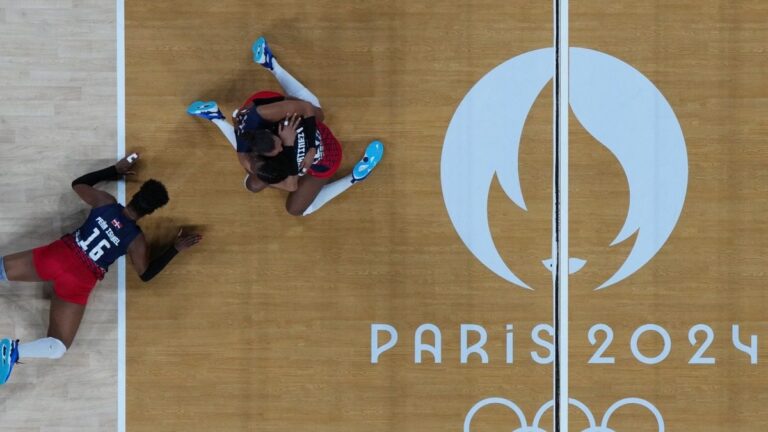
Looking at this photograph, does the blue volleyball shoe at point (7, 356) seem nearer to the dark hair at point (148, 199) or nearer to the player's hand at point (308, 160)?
the dark hair at point (148, 199)

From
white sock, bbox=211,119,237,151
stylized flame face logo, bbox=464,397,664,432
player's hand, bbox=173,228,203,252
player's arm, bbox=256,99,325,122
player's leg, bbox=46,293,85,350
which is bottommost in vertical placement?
stylized flame face logo, bbox=464,397,664,432

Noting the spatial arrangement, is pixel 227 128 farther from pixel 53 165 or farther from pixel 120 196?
pixel 53 165

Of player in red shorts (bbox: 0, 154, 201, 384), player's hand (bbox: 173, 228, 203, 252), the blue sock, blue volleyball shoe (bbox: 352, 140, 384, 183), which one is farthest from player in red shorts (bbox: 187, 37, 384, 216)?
the blue sock

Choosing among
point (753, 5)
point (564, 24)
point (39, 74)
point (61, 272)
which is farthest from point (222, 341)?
point (753, 5)

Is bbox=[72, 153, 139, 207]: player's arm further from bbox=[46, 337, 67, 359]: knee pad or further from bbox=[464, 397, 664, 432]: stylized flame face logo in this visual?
bbox=[464, 397, 664, 432]: stylized flame face logo

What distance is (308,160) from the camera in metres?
4.20

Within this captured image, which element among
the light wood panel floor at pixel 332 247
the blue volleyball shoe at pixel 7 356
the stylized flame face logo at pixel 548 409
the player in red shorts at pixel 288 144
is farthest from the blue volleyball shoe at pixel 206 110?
the stylized flame face logo at pixel 548 409

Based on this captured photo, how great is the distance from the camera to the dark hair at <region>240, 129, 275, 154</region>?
152 inches

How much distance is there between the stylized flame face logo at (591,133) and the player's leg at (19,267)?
307 cm

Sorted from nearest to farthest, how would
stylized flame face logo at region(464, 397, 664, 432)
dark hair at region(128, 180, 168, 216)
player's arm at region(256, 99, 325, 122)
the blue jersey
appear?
player's arm at region(256, 99, 325, 122), dark hair at region(128, 180, 168, 216), the blue jersey, stylized flame face logo at region(464, 397, 664, 432)

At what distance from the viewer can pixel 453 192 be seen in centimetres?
482

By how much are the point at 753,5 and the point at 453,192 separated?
2677mm

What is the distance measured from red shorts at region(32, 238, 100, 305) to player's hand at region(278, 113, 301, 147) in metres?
1.73

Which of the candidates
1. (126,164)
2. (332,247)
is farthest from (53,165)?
(332,247)
